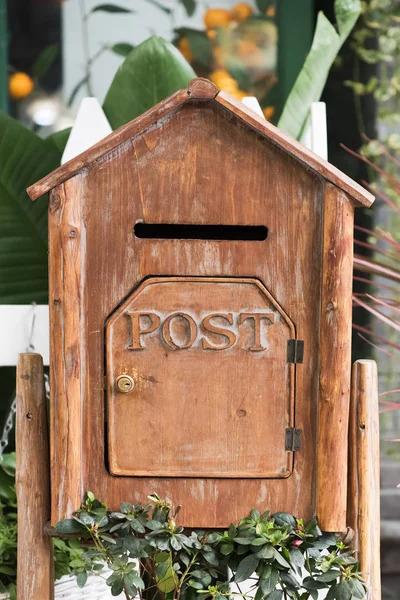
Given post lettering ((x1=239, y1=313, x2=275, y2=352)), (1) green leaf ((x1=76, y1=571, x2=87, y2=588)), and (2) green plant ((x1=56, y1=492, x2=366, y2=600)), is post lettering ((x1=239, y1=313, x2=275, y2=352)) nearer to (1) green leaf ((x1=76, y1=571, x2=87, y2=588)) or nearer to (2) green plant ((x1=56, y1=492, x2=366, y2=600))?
(2) green plant ((x1=56, y1=492, x2=366, y2=600))

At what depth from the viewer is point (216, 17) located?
7.91 feet

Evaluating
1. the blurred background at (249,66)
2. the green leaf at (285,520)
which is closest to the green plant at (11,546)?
the green leaf at (285,520)

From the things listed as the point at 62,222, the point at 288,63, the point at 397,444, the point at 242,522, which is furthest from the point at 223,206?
the point at 397,444

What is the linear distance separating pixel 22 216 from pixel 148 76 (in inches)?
18.5

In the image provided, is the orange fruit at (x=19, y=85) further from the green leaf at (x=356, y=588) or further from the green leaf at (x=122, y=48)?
the green leaf at (x=356, y=588)

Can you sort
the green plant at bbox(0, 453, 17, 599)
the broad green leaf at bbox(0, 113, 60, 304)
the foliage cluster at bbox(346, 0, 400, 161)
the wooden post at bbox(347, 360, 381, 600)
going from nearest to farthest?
the wooden post at bbox(347, 360, 381, 600) < the green plant at bbox(0, 453, 17, 599) < the broad green leaf at bbox(0, 113, 60, 304) < the foliage cluster at bbox(346, 0, 400, 161)

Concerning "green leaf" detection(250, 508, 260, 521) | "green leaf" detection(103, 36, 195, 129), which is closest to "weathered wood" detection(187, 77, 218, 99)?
"green leaf" detection(103, 36, 195, 129)

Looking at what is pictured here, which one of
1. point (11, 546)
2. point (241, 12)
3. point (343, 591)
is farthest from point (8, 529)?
point (241, 12)

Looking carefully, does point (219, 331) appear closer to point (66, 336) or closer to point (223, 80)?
point (66, 336)

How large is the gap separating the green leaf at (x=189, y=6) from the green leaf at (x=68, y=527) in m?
1.88

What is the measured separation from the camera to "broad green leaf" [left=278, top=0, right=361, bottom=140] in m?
1.69

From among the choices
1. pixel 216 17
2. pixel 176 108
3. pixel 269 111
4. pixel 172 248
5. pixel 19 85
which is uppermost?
pixel 216 17

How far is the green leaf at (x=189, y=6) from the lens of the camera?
2.43m

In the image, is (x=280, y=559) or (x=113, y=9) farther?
(x=113, y=9)
